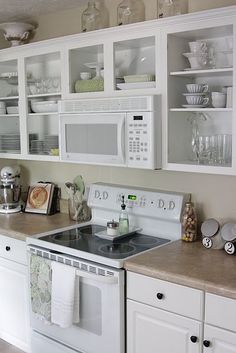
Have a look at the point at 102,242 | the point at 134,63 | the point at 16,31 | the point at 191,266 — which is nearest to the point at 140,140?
the point at 134,63

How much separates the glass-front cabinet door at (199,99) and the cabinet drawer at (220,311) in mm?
695

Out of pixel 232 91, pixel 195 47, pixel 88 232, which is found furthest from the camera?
pixel 88 232

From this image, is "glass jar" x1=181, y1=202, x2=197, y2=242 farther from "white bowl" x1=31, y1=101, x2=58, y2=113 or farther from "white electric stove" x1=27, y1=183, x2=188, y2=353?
"white bowl" x1=31, y1=101, x2=58, y2=113

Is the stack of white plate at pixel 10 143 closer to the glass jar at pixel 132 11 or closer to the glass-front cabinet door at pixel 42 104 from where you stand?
the glass-front cabinet door at pixel 42 104

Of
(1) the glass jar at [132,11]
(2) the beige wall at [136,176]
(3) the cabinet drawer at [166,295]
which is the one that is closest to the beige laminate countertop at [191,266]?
(3) the cabinet drawer at [166,295]

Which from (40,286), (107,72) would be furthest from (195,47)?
(40,286)

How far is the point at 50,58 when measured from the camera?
130 inches

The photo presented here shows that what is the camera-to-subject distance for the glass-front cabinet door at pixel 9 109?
11.7 ft

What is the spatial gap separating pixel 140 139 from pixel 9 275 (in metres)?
1.36

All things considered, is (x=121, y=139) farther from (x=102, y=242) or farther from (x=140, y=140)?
(x=102, y=242)

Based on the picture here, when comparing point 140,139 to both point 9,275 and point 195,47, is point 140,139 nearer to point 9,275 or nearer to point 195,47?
point 195,47

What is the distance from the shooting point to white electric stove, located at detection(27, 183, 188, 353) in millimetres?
2436

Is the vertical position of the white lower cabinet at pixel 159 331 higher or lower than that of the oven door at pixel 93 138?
lower

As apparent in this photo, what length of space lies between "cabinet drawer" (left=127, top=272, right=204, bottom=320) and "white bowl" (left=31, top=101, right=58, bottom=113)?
4.82 feet
